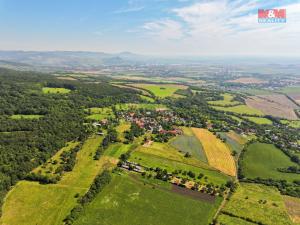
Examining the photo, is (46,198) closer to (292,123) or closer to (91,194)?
(91,194)

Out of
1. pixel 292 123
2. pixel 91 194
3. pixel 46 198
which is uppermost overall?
pixel 292 123

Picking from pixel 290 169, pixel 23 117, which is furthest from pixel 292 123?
pixel 23 117

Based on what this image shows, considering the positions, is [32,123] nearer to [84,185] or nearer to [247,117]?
[84,185]

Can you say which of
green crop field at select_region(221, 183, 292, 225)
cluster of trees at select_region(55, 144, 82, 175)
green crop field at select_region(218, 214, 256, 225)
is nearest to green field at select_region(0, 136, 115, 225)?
cluster of trees at select_region(55, 144, 82, 175)

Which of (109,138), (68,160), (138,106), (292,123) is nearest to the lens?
(68,160)

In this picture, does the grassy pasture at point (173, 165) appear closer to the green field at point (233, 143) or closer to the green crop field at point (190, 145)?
the green crop field at point (190, 145)

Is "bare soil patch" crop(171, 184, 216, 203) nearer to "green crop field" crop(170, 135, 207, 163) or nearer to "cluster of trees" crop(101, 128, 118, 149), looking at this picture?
"green crop field" crop(170, 135, 207, 163)

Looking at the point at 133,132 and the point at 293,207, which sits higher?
the point at 133,132
